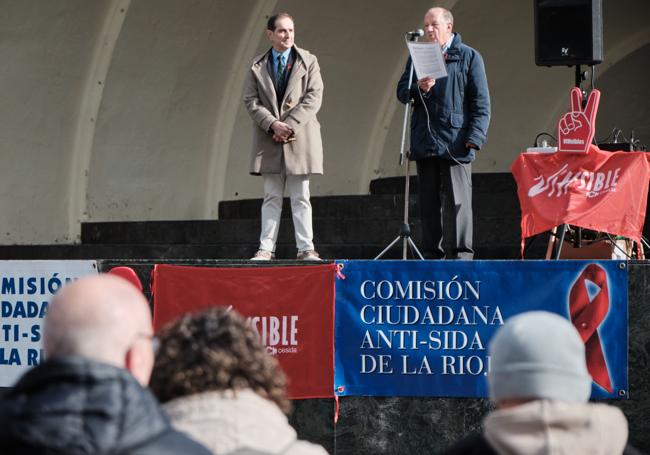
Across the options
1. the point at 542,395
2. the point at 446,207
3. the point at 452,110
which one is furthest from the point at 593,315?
the point at 542,395

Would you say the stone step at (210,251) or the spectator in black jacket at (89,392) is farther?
the stone step at (210,251)

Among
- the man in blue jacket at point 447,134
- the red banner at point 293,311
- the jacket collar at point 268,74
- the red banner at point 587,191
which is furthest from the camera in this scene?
the jacket collar at point 268,74

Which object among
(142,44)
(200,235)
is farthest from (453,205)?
(142,44)

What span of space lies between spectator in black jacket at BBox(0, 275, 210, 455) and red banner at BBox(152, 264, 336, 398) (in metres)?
4.83

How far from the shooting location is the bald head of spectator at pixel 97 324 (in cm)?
283

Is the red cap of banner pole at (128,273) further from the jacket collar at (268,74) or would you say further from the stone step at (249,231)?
the stone step at (249,231)

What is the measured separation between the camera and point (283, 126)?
9.02 metres

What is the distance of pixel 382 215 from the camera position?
1160cm

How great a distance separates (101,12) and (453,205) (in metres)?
5.72

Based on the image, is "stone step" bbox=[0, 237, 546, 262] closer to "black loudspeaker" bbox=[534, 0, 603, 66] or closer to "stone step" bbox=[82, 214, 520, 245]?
"stone step" bbox=[82, 214, 520, 245]

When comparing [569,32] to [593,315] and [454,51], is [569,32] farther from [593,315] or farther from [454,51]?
Answer: [593,315]

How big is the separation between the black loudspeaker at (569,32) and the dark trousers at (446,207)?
1.06 metres

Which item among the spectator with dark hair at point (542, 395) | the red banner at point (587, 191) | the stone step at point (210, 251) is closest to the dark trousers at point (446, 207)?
the red banner at point (587, 191)

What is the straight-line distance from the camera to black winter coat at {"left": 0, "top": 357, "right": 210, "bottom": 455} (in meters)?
2.73
